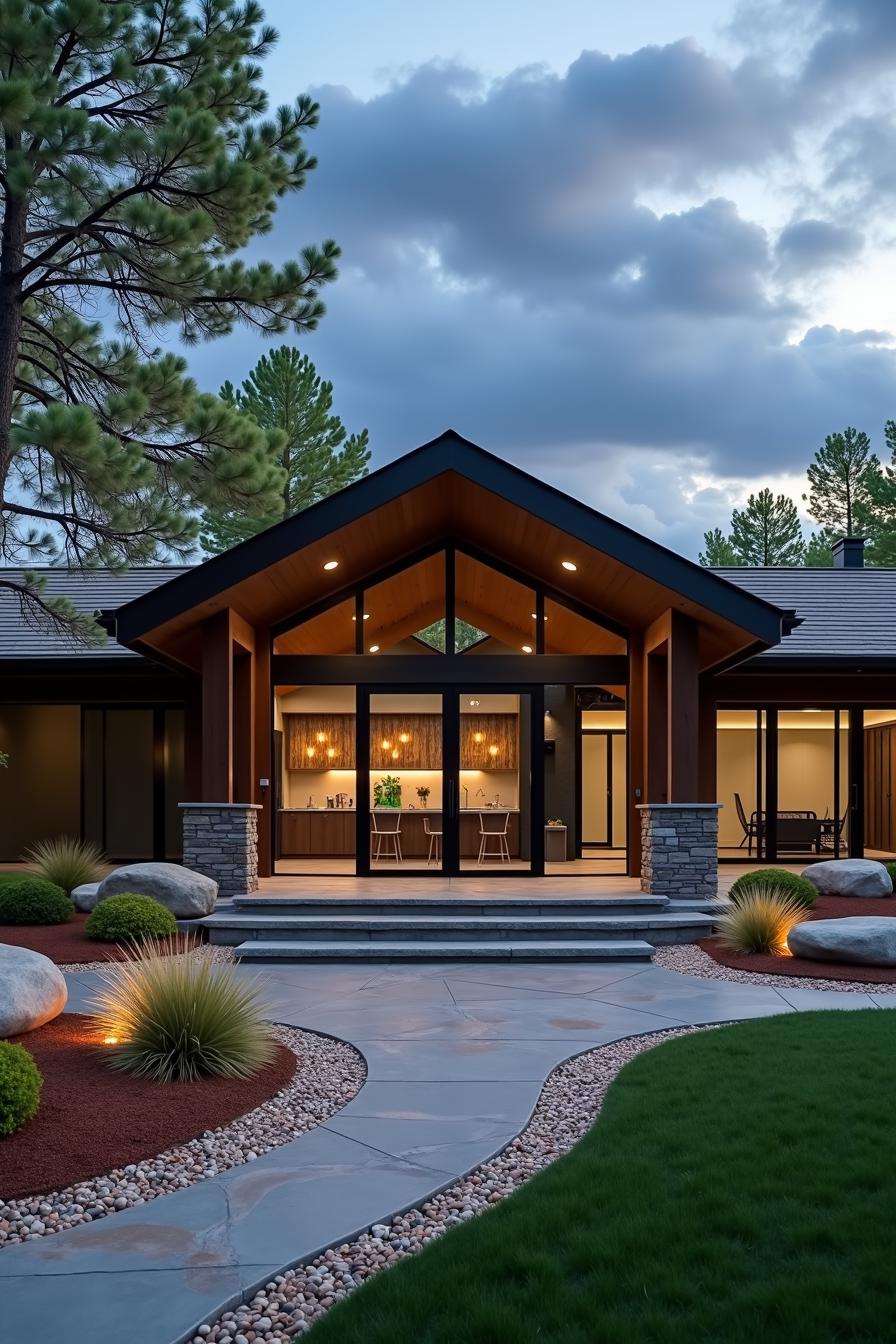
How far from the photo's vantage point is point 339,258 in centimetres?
927

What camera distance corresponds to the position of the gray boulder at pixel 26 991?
20.0ft

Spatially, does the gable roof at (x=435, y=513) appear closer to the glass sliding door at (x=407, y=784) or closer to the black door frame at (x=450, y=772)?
the black door frame at (x=450, y=772)

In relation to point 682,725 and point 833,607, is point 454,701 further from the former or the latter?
point 833,607

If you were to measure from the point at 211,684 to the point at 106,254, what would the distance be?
464cm

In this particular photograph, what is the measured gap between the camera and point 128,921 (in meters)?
9.78

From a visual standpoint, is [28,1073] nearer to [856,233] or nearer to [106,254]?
[106,254]

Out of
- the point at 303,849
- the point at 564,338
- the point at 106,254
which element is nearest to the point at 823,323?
the point at 564,338

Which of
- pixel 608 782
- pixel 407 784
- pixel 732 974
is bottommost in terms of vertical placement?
pixel 732 974

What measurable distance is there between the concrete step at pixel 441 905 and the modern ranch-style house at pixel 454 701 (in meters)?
0.71

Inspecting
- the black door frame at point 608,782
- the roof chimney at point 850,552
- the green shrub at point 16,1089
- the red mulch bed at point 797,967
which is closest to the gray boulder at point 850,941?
the red mulch bed at point 797,967

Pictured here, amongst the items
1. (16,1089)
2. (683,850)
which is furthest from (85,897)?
(16,1089)

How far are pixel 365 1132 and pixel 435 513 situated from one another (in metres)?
8.75

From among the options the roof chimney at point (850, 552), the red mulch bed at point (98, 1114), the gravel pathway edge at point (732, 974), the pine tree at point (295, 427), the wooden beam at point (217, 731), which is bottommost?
→ the gravel pathway edge at point (732, 974)

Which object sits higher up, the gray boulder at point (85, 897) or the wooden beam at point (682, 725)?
the wooden beam at point (682, 725)
